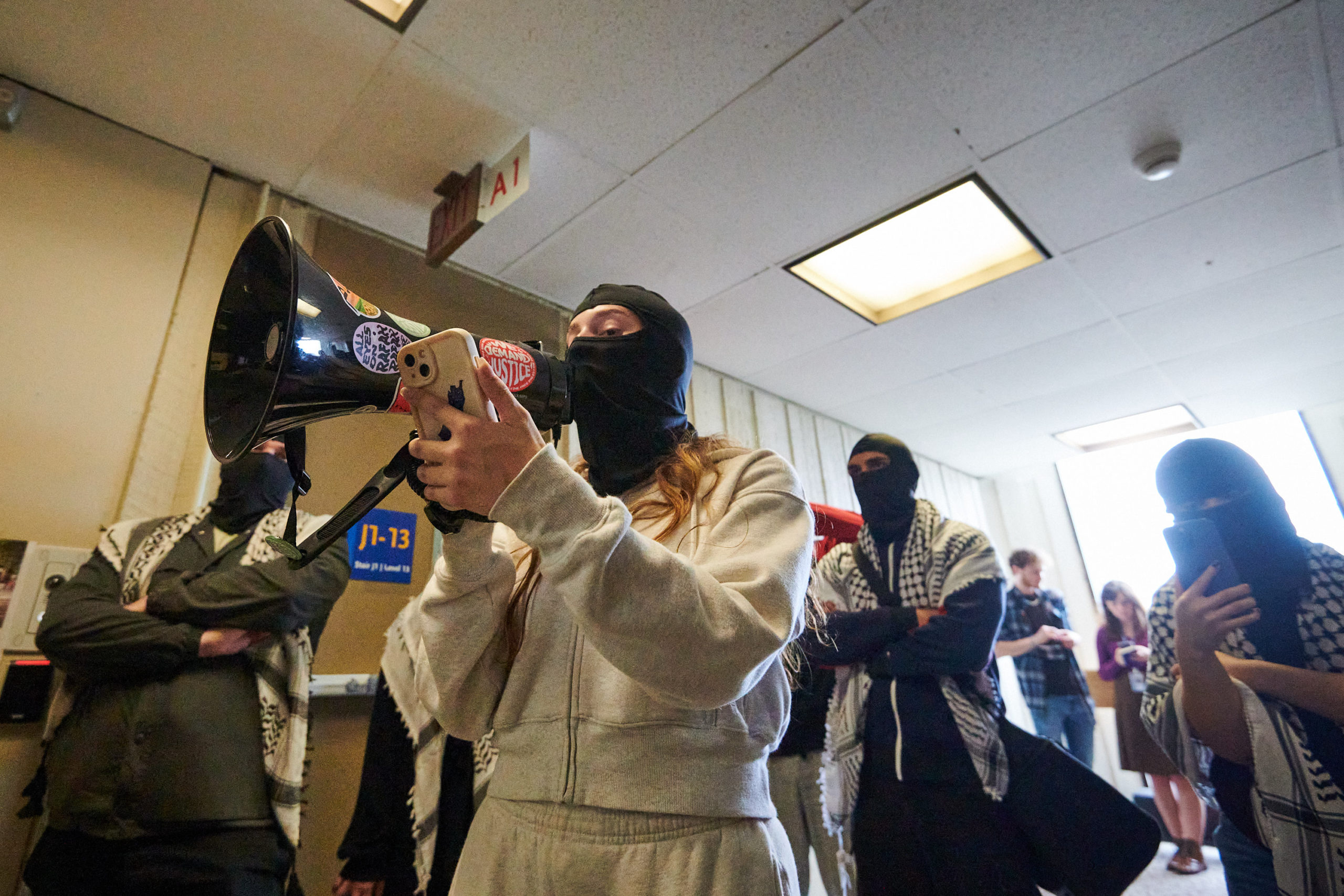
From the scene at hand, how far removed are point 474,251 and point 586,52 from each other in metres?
1.03

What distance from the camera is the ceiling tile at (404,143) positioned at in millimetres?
1882

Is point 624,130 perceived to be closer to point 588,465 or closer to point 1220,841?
point 588,465

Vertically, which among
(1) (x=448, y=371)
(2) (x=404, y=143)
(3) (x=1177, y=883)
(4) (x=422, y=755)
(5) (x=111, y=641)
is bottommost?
(3) (x=1177, y=883)

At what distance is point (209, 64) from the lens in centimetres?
180

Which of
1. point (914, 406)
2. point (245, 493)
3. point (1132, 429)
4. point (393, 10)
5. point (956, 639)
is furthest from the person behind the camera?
point (1132, 429)

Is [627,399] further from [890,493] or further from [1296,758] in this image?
[1296,758]

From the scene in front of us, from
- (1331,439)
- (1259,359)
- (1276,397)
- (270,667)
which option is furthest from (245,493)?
(1331,439)

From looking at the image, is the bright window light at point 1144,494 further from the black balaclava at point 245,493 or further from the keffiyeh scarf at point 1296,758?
the black balaclava at point 245,493

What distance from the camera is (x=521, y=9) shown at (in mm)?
1670

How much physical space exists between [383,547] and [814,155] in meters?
1.90

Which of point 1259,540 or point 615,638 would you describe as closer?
point 615,638

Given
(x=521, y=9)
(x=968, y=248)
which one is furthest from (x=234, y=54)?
(x=968, y=248)

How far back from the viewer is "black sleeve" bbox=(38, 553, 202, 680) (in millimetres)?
1325

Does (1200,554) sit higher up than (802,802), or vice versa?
(1200,554)
